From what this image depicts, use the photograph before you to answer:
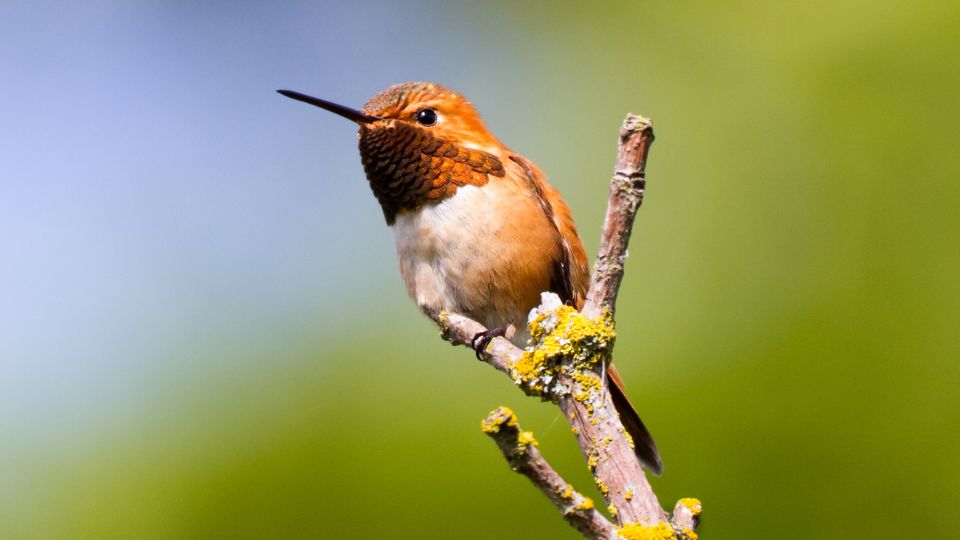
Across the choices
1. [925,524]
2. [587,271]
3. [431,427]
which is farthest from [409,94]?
[925,524]

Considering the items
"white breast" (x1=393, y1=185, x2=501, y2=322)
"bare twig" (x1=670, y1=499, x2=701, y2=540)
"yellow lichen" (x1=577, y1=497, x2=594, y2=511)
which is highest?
"white breast" (x1=393, y1=185, x2=501, y2=322)

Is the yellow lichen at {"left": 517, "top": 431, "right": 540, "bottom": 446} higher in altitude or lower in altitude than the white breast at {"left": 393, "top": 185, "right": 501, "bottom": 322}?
lower

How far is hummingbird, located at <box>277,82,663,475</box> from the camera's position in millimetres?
4102

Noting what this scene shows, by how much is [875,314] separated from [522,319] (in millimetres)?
1687

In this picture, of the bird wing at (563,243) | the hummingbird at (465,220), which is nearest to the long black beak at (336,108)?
the hummingbird at (465,220)

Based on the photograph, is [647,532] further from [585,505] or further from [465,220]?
[465,220]

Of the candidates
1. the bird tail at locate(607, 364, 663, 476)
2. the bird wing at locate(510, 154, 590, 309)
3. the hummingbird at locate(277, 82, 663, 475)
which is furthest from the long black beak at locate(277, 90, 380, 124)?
the bird tail at locate(607, 364, 663, 476)

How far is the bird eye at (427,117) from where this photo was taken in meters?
4.47

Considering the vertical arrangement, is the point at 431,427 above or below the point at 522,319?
below

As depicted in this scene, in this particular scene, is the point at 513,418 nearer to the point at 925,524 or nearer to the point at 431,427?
the point at 431,427

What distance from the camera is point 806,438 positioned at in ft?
14.4

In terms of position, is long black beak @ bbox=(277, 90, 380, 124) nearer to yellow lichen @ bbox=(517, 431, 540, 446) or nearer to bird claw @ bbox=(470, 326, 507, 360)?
bird claw @ bbox=(470, 326, 507, 360)

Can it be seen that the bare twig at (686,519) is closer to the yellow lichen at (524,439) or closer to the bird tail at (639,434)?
the yellow lichen at (524,439)

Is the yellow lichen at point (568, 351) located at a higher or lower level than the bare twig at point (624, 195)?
lower
